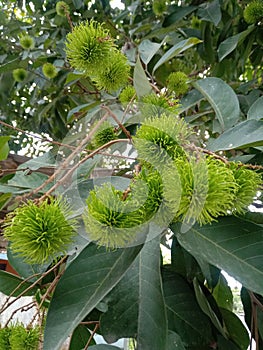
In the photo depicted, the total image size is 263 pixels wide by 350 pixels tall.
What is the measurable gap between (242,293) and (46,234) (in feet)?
1.34

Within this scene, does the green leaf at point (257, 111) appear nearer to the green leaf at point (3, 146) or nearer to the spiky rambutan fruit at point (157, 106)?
the spiky rambutan fruit at point (157, 106)

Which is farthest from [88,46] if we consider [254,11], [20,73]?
[20,73]

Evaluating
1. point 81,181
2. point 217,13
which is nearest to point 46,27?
point 217,13

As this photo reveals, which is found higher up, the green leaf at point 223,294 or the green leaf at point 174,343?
the green leaf at point 174,343

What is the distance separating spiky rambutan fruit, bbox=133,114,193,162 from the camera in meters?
0.40

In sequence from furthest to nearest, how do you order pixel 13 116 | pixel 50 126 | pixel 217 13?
pixel 13 116
pixel 50 126
pixel 217 13

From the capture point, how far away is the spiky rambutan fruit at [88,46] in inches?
20.3

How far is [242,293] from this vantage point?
67 cm

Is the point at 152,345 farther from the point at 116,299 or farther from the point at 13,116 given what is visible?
the point at 13,116

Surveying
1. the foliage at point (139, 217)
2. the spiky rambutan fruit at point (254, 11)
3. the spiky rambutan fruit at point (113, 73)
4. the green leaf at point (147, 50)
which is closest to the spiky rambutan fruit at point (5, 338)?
the foliage at point (139, 217)

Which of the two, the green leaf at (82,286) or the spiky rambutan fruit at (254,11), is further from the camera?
the spiky rambutan fruit at (254,11)

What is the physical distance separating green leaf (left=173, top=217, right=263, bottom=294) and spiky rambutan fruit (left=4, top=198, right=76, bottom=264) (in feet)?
0.41

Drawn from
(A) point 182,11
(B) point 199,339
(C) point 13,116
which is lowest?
(B) point 199,339

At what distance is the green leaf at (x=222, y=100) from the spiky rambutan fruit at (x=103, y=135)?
6.9 inches
